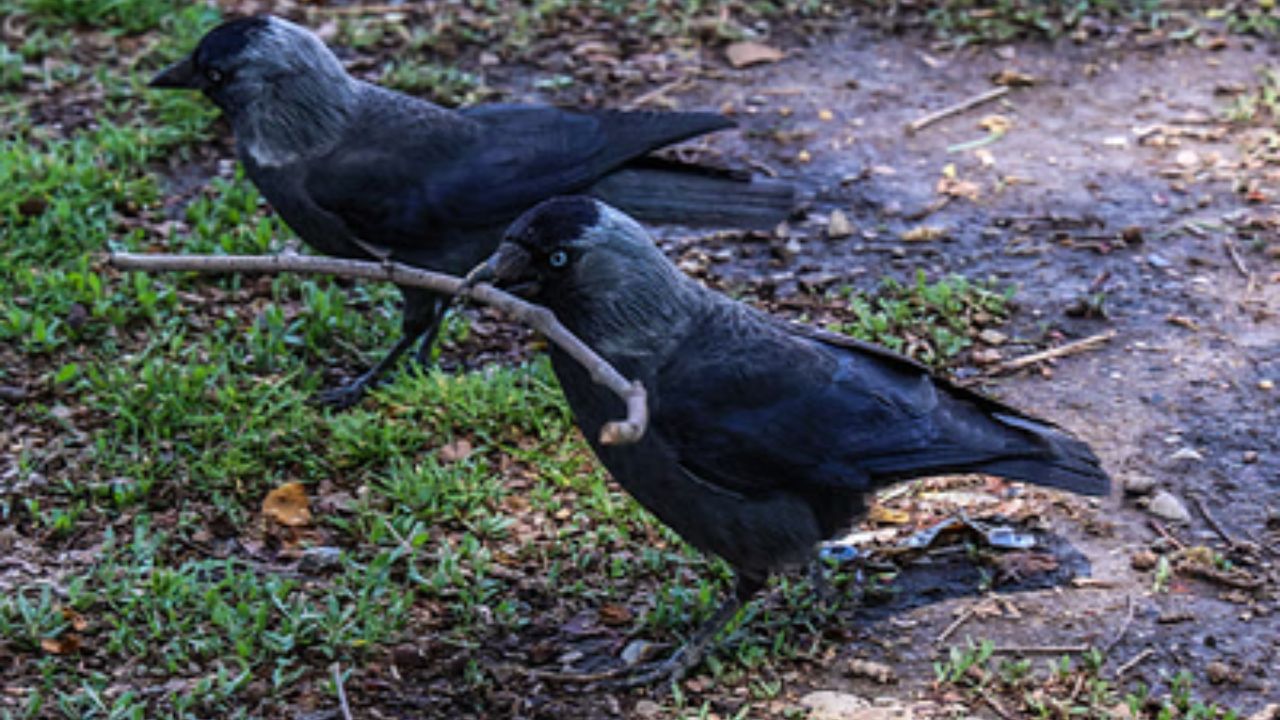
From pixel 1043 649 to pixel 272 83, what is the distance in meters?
3.55

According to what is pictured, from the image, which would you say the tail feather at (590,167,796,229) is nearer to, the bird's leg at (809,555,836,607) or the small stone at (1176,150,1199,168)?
the bird's leg at (809,555,836,607)

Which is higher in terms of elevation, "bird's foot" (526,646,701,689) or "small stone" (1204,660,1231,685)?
"small stone" (1204,660,1231,685)

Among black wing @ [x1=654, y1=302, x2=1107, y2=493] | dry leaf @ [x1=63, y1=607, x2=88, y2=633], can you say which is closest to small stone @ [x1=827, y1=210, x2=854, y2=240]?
black wing @ [x1=654, y1=302, x2=1107, y2=493]

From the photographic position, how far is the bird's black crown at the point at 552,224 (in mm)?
4332

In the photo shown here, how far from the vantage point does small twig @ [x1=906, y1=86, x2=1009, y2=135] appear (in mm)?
7668

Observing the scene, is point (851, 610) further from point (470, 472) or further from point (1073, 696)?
point (470, 472)

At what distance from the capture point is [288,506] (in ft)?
17.0

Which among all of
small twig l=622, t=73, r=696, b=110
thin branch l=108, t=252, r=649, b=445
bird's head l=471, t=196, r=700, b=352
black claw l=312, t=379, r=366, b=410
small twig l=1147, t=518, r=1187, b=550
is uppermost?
thin branch l=108, t=252, r=649, b=445

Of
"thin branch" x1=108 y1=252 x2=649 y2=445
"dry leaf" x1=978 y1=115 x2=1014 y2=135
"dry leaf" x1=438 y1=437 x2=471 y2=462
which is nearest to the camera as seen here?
"thin branch" x1=108 y1=252 x2=649 y2=445

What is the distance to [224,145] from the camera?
7473 millimetres

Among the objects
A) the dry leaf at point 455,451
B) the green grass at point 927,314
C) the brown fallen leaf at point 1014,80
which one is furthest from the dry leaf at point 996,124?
the dry leaf at point 455,451

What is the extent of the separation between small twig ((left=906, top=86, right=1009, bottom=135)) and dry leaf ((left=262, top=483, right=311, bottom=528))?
12.4 feet

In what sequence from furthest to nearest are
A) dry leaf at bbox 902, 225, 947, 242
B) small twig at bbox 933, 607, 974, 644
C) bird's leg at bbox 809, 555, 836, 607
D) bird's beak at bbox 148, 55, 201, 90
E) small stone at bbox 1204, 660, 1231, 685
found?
dry leaf at bbox 902, 225, 947, 242 → bird's beak at bbox 148, 55, 201, 90 → bird's leg at bbox 809, 555, 836, 607 → small twig at bbox 933, 607, 974, 644 → small stone at bbox 1204, 660, 1231, 685

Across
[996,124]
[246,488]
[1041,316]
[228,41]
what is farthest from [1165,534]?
[228,41]
